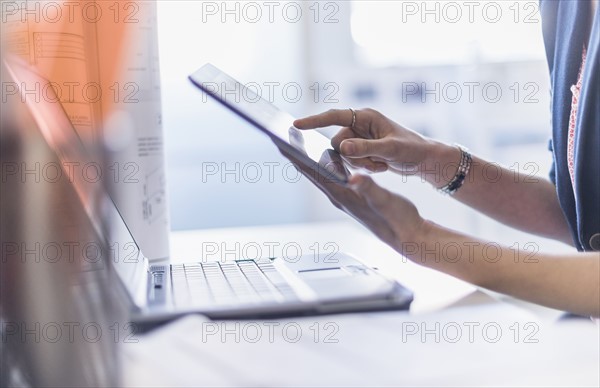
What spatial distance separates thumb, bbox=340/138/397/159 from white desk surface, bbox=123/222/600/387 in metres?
0.18

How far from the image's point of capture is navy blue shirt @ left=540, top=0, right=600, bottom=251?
0.78m

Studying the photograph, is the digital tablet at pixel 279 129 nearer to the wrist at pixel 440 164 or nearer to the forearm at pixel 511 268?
the forearm at pixel 511 268

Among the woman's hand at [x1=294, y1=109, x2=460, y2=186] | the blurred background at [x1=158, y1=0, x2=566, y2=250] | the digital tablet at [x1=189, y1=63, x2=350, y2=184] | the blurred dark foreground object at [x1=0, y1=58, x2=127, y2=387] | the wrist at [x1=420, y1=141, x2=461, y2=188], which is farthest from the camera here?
the blurred background at [x1=158, y1=0, x2=566, y2=250]

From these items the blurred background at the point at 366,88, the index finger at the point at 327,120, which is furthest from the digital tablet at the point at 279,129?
the blurred background at the point at 366,88

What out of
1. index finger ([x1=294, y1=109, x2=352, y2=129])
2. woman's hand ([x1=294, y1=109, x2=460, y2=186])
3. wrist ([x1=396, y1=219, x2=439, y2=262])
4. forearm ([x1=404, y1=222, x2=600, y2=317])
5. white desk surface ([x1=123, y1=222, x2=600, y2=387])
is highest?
index finger ([x1=294, y1=109, x2=352, y2=129])

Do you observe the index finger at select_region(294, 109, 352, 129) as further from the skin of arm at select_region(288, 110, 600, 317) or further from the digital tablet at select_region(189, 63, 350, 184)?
the skin of arm at select_region(288, 110, 600, 317)

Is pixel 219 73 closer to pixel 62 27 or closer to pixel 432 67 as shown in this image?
pixel 62 27

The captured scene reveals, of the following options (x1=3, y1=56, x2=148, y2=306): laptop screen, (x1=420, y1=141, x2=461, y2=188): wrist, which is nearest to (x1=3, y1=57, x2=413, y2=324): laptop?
(x1=3, y1=56, x2=148, y2=306): laptop screen

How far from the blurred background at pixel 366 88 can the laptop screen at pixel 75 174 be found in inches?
72.7

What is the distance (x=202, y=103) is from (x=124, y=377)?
203 centimetres

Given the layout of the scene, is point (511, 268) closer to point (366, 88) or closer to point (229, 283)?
point (229, 283)

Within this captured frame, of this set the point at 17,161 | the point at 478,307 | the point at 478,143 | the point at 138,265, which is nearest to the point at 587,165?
the point at 478,307

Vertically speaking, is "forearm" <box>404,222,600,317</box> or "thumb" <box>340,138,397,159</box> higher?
"thumb" <box>340,138,397,159</box>

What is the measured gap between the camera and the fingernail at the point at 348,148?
69 cm
